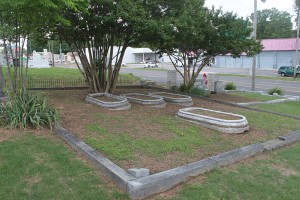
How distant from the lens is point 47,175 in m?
5.05

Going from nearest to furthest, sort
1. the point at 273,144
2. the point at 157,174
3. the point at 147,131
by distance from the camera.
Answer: the point at 157,174
the point at 273,144
the point at 147,131

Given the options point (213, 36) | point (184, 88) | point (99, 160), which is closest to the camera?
point (99, 160)

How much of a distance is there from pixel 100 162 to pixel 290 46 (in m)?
50.7

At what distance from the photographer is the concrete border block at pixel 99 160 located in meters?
4.81

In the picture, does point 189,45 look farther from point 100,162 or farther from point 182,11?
point 100,162

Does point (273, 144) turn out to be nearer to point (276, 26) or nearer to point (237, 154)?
point (237, 154)

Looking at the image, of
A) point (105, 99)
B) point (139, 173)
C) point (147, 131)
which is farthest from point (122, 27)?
point (139, 173)

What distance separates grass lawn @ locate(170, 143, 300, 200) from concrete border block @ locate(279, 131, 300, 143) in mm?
1331

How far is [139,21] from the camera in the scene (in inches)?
392

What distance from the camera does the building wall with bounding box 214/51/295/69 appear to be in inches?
2013

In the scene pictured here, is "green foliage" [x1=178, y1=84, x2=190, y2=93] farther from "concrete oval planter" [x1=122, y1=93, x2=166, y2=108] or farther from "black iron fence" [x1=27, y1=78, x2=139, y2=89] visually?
"concrete oval planter" [x1=122, y1=93, x2=166, y2=108]

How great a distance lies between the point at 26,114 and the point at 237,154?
4870mm

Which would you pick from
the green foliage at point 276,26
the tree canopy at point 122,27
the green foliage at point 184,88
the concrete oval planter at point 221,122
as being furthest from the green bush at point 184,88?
the green foliage at point 276,26

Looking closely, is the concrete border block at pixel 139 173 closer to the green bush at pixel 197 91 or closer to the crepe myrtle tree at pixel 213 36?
the crepe myrtle tree at pixel 213 36
